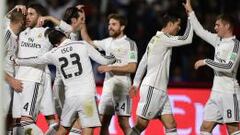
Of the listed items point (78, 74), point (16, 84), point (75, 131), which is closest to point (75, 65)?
point (78, 74)

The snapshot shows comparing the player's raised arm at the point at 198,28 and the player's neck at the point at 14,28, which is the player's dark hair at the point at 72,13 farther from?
the player's raised arm at the point at 198,28

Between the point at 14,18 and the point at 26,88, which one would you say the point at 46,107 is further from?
the point at 14,18

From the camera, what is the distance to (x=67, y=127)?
30.0 ft

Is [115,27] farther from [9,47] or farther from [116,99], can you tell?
[9,47]

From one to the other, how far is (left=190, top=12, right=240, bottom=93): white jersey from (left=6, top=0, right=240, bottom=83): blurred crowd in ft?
11.5

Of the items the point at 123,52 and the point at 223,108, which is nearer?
the point at 223,108

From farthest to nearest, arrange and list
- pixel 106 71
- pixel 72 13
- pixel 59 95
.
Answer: pixel 59 95, pixel 72 13, pixel 106 71

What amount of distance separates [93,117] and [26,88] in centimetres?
118

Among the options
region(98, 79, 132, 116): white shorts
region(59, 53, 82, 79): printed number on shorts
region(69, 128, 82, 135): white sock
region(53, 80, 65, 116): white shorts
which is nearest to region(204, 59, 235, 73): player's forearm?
region(98, 79, 132, 116): white shorts

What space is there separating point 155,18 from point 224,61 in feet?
16.3

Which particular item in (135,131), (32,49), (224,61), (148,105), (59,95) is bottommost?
(135,131)

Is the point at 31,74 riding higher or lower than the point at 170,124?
higher

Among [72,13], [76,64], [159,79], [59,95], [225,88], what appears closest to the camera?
[76,64]

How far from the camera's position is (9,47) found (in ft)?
30.8
